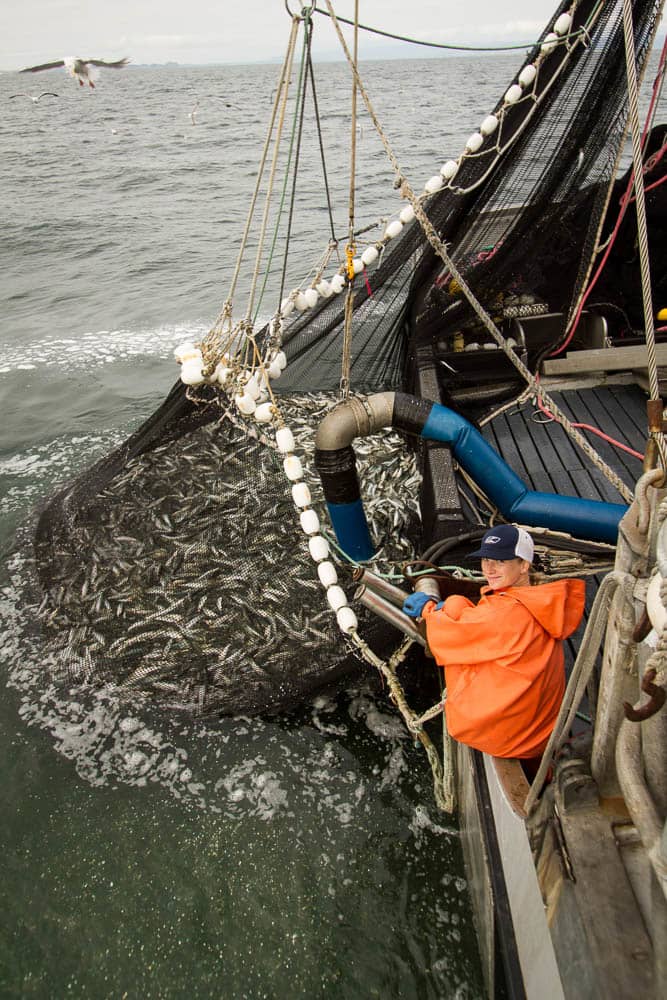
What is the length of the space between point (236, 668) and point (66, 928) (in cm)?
193

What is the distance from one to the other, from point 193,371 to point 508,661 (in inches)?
127

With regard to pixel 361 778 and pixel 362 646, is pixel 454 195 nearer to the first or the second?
pixel 362 646

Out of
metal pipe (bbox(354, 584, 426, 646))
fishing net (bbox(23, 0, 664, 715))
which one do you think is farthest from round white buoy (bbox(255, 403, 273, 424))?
metal pipe (bbox(354, 584, 426, 646))

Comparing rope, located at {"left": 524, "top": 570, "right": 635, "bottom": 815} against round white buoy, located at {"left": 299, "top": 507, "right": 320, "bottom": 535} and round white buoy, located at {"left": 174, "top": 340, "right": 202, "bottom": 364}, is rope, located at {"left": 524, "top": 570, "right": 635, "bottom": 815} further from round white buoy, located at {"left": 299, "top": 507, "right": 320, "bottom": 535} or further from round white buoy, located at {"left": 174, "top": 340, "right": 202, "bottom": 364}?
round white buoy, located at {"left": 174, "top": 340, "right": 202, "bottom": 364}

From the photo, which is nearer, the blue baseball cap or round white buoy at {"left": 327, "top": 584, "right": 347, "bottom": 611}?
the blue baseball cap

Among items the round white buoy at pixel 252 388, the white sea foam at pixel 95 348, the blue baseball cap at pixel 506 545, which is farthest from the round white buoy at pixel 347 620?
the white sea foam at pixel 95 348

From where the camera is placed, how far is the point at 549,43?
4.99 m

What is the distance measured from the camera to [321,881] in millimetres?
4352

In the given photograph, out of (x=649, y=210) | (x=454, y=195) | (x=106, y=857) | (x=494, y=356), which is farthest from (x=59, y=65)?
(x=106, y=857)

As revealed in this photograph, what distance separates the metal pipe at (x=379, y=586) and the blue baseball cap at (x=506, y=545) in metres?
0.94

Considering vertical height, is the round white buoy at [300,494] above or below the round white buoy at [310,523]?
above

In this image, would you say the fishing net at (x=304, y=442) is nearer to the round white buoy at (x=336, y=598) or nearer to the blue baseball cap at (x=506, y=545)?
the round white buoy at (x=336, y=598)

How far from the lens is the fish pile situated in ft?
16.8

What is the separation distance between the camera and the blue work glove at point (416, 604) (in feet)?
12.2
